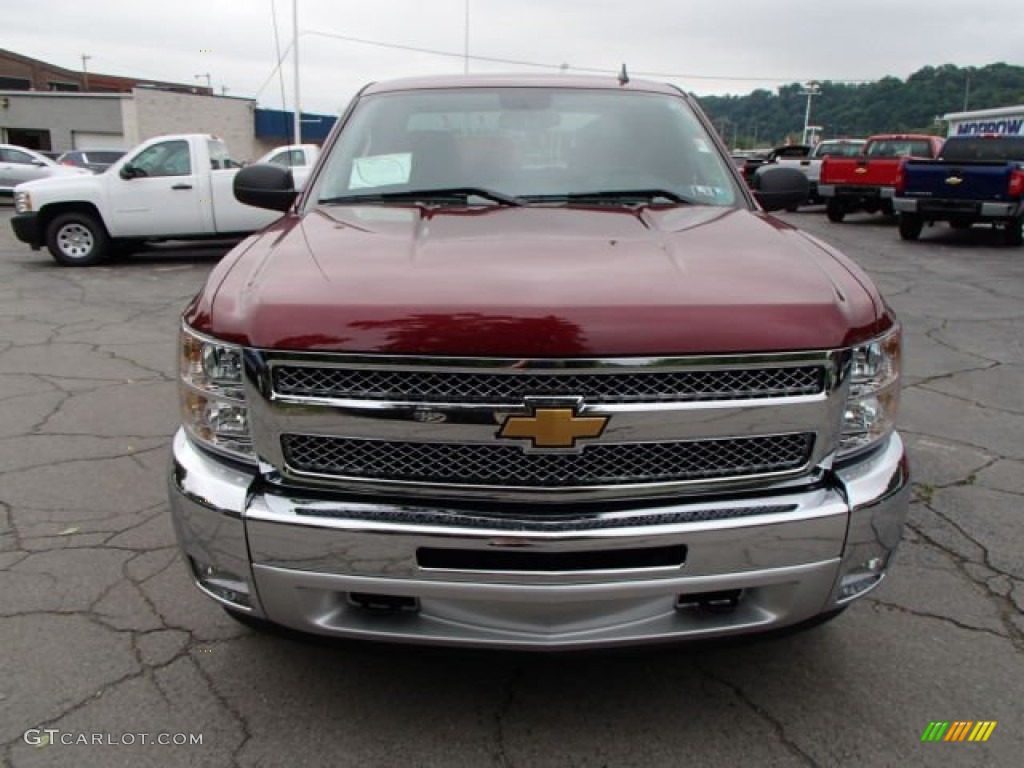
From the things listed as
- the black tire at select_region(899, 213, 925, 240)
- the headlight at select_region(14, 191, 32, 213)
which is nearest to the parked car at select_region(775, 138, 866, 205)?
the black tire at select_region(899, 213, 925, 240)

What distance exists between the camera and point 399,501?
6.65 feet

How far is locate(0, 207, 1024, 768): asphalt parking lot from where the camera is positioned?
88.8 inches

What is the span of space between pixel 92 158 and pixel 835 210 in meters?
20.4

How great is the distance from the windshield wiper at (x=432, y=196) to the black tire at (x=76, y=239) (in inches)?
383

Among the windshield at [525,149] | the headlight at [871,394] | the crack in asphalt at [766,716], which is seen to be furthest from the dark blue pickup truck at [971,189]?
the crack in asphalt at [766,716]

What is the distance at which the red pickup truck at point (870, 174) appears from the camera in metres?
17.1

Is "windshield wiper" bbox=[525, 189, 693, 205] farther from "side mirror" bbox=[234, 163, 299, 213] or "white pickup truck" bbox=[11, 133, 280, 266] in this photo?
"white pickup truck" bbox=[11, 133, 280, 266]

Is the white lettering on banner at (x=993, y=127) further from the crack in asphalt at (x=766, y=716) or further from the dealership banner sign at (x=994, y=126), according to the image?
the crack in asphalt at (x=766, y=716)

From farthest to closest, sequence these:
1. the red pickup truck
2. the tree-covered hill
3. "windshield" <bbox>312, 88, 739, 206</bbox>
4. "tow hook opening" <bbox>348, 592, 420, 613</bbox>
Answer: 1. the tree-covered hill
2. the red pickup truck
3. "windshield" <bbox>312, 88, 739, 206</bbox>
4. "tow hook opening" <bbox>348, 592, 420, 613</bbox>

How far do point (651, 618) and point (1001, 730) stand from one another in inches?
45.9

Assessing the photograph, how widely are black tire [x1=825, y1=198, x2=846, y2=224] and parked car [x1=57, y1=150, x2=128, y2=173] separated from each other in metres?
18.6

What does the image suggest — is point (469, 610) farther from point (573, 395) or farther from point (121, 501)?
point (121, 501)

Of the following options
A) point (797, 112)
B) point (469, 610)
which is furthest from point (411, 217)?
point (797, 112)

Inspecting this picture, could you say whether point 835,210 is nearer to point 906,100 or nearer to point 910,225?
point 910,225
